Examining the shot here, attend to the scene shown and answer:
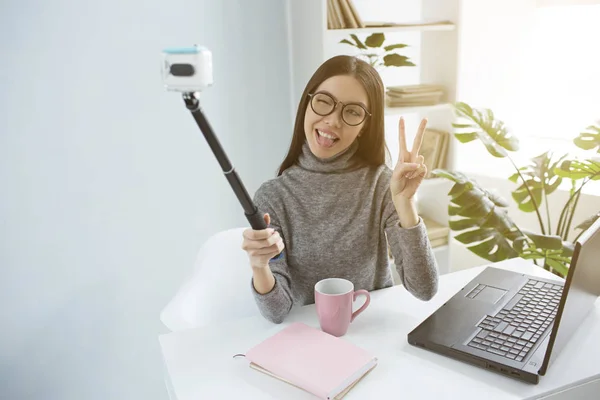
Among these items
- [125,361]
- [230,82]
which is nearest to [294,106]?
[230,82]

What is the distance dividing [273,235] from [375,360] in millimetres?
316

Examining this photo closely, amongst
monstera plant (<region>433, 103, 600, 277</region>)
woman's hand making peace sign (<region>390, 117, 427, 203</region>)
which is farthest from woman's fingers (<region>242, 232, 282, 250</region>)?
monstera plant (<region>433, 103, 600, 277</region>)

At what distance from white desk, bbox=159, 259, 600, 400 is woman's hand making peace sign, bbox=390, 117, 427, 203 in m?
0.28

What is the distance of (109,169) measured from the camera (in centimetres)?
203

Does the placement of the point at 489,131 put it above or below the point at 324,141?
below

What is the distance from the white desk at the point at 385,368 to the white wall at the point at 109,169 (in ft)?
3.22

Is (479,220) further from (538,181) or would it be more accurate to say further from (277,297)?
(277,297)

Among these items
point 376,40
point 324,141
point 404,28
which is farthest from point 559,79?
point 324,141

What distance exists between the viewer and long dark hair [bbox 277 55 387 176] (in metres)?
1.41

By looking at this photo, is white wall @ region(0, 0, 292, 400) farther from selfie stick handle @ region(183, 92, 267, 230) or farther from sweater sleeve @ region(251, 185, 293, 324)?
selfie stick handle @ region(183, 92, 267, 230)

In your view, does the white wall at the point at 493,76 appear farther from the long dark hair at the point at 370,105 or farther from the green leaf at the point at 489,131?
the long dark hair at the point at 370,105

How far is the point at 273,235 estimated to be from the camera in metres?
1.12

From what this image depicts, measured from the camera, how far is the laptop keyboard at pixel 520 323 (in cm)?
109

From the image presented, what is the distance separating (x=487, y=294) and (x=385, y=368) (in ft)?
1.33
